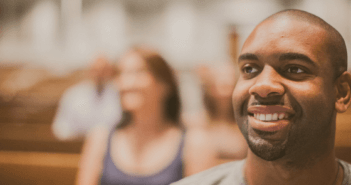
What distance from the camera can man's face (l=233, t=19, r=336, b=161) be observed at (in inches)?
21.6

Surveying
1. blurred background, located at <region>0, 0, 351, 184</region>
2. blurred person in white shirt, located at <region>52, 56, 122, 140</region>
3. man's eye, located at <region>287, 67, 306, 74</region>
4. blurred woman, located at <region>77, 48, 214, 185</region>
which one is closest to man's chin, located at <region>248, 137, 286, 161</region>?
man's eye, located at <region>287, 67, 306, 74</region>

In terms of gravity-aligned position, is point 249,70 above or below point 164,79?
above

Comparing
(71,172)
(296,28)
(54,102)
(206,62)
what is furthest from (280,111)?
(206,62)

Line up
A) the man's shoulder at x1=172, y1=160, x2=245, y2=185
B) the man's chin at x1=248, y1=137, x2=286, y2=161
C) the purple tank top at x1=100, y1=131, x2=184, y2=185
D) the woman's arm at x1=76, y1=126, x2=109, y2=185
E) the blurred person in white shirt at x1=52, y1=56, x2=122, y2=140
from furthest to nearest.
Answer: the blurred person in white shirt at x1=52, y1=56, x2=122, y2=140
the woman's arm at x1=76, y1=126, x2=109, y2=185
the purple tank top at x1=100, y1=131, x2=184, y2=185
the man's shoulder at x1=172, y1=160, x2=245, y2=185
the man's chin at x1=248, y1=137, x2=286, y2=161

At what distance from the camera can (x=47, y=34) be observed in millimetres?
4270

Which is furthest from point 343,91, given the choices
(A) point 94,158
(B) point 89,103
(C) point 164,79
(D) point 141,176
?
(B) point 89,103

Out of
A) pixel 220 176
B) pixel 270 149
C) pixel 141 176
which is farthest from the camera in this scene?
pixel 141 176

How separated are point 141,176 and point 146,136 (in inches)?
5.9

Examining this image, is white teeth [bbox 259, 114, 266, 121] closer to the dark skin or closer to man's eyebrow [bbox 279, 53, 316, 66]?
the dark skin

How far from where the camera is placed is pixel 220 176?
28.5 inches

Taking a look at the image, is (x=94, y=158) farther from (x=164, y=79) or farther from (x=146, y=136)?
(x=164, y=79)

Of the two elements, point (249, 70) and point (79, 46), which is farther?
point (79, 46)

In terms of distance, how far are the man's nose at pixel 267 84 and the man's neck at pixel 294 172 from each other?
0.50 ft

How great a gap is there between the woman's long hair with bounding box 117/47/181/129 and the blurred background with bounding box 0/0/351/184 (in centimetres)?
14
